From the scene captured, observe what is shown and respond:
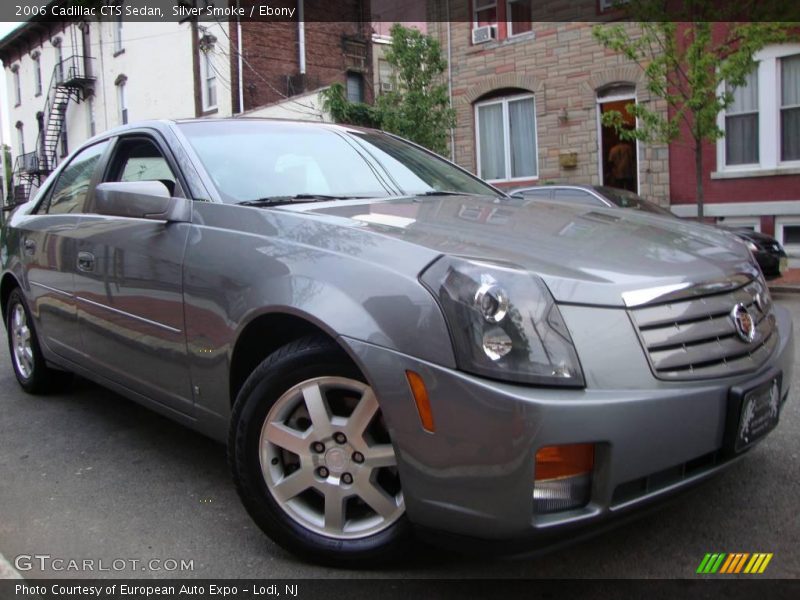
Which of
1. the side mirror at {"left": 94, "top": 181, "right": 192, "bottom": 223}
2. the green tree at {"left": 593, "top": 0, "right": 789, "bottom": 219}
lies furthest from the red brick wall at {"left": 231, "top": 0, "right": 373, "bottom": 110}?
Answer: the side mirror at {"left": 94, "top": 181, "right": 192, "bottom": 223}

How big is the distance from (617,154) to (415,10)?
714 cm

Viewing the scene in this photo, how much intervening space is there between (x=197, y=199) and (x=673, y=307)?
195cm

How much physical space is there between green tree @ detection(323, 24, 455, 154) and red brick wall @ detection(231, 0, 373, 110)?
7381 millimetres

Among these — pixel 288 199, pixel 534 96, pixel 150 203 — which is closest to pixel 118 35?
pixel 534 96

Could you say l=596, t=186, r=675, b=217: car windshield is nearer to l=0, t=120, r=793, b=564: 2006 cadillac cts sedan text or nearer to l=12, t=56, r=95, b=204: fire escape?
l=0, t=120, r=793, b=564: 2006 cadillac cts sedan text

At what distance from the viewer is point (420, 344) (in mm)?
2078

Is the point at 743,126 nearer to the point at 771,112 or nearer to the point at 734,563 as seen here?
the point at 771,112

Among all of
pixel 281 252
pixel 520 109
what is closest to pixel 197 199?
pixel 281 252

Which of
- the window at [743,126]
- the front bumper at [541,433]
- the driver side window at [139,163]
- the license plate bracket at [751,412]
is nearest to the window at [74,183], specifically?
the driver side window at [139,163]

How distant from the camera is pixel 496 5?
15508 millimetres

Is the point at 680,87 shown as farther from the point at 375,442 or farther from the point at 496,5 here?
the point at 375,442

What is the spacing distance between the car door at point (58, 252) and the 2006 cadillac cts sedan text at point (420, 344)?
2.08 ft

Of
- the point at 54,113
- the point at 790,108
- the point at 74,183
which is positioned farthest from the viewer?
the point at 54,113

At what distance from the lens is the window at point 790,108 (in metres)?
12.3
